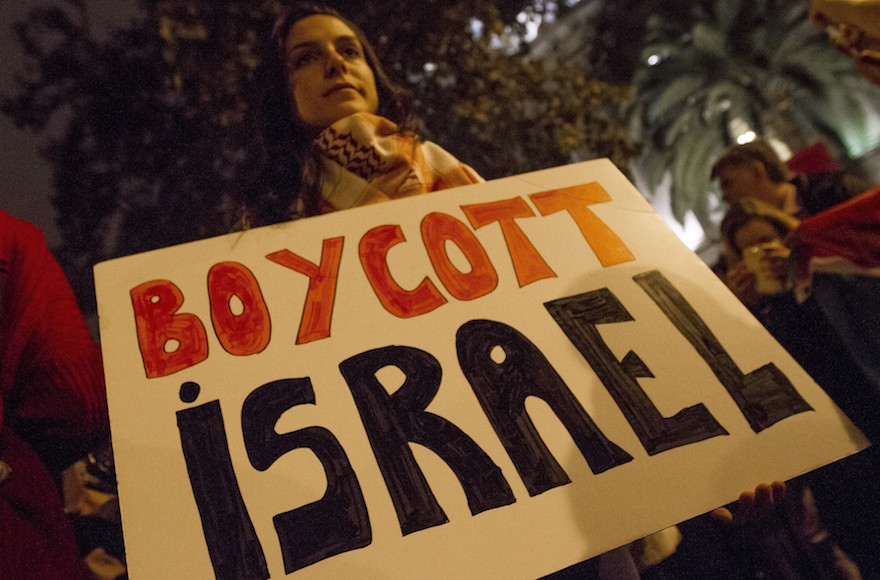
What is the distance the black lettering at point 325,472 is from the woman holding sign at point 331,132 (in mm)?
492

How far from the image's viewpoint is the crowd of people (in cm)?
104

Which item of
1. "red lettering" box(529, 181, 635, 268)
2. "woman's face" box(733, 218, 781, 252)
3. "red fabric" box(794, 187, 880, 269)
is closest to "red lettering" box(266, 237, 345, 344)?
"red lettering" box(529, 181, 635, 268)

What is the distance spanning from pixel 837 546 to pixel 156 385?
5.86ft

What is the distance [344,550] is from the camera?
0.89 m

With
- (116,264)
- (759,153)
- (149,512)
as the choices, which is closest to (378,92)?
(116,264)

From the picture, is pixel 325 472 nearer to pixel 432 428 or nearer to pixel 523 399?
pixel 432 428

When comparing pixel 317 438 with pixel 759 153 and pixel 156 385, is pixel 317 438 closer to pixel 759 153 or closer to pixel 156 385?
pixel 156 385

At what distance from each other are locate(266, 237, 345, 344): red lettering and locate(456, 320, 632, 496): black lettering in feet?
0.84

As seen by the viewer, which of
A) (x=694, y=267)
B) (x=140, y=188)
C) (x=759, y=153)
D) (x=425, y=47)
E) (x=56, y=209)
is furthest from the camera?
(x=425, y=47)

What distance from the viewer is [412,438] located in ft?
3.27

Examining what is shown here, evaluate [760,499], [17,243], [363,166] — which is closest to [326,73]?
[363,166]

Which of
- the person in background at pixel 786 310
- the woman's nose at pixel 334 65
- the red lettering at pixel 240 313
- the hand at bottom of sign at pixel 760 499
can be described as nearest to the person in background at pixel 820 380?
the person in background at pixel 786 310

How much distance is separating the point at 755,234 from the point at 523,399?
1.45m

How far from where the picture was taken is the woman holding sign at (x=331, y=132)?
4.83ft
